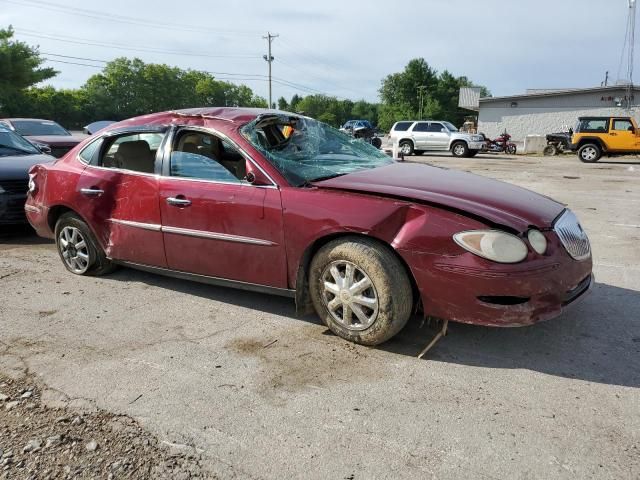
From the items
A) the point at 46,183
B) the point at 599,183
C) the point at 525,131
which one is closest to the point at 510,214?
the point at 46,183

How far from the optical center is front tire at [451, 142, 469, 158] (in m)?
23.6

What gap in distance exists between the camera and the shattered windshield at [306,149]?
3693mm

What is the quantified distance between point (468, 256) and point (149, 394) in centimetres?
195

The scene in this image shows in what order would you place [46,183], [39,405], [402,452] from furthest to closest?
1. [46,183]
2. [39,405]
3. [402,452]

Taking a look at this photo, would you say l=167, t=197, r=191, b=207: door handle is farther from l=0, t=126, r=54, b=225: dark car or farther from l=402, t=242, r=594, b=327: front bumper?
l=0, t=126, r=54, b=225: dark car

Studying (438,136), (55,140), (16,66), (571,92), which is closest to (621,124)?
(438,136)

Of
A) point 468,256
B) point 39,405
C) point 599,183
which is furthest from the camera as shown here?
point 599,183

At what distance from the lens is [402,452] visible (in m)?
2.33

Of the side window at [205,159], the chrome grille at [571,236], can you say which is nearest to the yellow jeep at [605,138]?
the chrome grille at [571,236]

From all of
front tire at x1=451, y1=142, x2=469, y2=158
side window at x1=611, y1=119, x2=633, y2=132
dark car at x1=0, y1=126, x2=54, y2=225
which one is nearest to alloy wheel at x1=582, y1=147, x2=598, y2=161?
side window at x1=611, y1=119, x2=633, y2=132

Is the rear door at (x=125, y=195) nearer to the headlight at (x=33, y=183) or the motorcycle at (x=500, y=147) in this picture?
the headlight at (x=33, y=183)

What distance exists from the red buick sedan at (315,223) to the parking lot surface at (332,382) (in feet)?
1.02

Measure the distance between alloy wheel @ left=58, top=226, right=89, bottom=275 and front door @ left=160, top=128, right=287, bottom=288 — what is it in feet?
3.94

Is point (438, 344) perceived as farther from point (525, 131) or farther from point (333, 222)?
point (525, 131)
